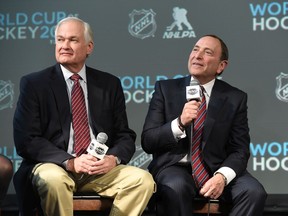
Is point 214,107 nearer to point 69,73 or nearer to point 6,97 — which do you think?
point 69,73

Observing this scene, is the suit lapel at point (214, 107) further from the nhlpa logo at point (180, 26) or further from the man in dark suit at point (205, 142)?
the nhlpa logo at point (180, 26)

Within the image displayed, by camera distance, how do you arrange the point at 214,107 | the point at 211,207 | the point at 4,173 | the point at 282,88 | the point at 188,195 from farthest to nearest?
the point at 282,88, the point at 214,107, the point at 211,207, the point at 188,195, the point at 4,173

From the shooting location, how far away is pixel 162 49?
235 inches

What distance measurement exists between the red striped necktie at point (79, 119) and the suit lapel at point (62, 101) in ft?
0.14

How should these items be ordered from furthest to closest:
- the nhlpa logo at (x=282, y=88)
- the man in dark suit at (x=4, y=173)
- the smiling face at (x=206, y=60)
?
the nhlpa logo at (x=282, y=88) < the smiling face at (x=206, y=60) < the man in dark suit at (x=4, y=173)

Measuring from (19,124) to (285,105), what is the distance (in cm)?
223

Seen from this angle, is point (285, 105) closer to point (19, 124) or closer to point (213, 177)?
point (213, 177)

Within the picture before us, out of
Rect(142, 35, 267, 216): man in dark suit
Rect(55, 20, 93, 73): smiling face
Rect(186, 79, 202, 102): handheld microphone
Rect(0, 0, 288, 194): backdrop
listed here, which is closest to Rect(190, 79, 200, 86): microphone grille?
Rect(142, 35, 267, 216): man in dark suit

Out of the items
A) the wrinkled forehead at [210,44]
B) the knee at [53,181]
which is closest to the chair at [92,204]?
the knee at [53,181]

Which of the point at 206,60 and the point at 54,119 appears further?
the point at 206,60

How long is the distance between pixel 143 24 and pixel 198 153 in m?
1.56

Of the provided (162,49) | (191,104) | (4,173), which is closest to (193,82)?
(191,104)

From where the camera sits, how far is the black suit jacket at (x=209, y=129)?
4.77 meters

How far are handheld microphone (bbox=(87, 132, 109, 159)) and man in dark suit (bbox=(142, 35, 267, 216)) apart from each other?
0.50 metres
